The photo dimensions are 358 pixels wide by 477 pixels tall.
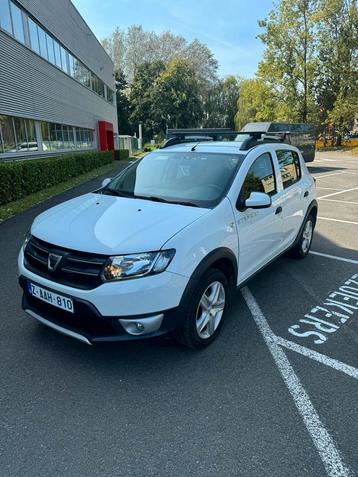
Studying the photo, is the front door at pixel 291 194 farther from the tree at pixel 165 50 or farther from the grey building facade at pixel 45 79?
the tree at pixel 165 50

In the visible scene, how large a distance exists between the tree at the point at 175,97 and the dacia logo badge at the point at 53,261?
56152mm

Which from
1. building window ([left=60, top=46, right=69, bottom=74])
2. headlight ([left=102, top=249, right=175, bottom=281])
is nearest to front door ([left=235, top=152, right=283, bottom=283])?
headlight ([left=102, top=249, right=175, bottom=281])

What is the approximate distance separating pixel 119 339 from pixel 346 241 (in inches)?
203

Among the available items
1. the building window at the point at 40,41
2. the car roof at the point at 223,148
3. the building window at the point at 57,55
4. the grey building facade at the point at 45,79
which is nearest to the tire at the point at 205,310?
the car roof at the point at 223,148

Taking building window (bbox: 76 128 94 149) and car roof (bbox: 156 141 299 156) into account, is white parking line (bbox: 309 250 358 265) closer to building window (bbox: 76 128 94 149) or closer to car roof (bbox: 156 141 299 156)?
car roof (bbox: 156 141 299 156)

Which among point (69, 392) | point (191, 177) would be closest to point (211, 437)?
point (69, 392)

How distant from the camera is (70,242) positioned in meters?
2.70

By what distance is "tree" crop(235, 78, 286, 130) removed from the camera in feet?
135

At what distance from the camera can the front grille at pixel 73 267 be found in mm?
2559

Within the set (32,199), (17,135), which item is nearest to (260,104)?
(17,135)

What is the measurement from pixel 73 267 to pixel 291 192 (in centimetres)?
303

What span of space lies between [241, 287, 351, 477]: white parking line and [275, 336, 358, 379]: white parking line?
3.5 inches

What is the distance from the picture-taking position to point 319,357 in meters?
3.02

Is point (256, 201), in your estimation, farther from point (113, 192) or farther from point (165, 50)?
point (165, 50)
